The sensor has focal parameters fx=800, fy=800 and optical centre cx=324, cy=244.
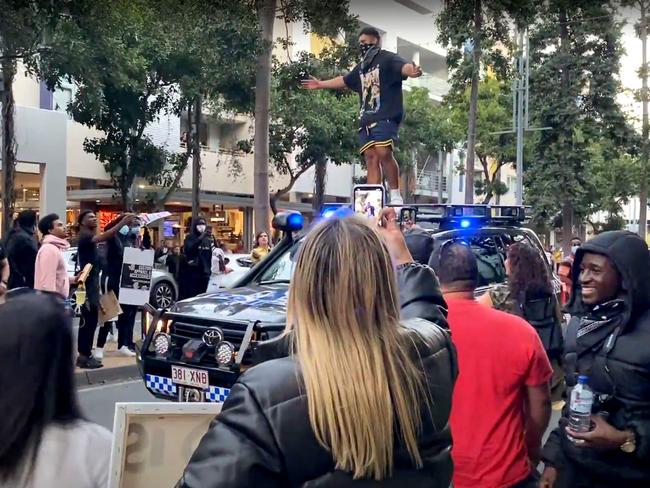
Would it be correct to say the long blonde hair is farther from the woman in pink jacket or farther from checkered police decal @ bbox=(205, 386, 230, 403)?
the woman in pink jacket

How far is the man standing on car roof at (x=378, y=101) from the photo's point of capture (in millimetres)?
9203

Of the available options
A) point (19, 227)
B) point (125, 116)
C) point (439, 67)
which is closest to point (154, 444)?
point (19, 227)

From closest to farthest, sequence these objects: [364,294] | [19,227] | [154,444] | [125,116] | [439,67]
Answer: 1. [364,294]
2. [154,444]
3. [19,227]
4. [125,116]
5. [439,67]

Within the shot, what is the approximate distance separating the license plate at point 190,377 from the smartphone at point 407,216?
1945mm

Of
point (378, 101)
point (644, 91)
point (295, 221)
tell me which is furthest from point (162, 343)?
point (644, 91)

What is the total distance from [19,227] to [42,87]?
1649 centimetres

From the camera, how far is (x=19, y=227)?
8.93 m

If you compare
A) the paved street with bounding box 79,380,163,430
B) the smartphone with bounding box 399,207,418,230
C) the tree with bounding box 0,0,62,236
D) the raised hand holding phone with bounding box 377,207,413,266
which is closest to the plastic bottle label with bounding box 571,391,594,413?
the raised hand holding phone with bounding box 377,207,413,266

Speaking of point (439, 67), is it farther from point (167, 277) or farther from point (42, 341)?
point (42, 341)

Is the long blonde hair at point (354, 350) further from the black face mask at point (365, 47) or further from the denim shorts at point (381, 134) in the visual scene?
the black face mask at point (365, 47)

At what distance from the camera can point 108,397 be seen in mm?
8586

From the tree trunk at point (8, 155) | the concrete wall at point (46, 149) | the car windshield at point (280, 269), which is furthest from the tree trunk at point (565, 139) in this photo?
the car windshield at point (280, 269)

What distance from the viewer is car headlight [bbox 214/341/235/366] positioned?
584cm

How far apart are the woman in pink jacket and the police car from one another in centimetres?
168
